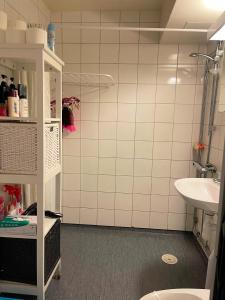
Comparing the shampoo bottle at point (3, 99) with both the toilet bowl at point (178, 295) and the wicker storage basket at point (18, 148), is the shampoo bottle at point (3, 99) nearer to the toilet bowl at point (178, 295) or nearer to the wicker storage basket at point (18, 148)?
the wicker storage basket at point (18, 148)

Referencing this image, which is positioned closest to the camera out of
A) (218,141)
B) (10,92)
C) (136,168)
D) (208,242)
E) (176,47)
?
(10,92)

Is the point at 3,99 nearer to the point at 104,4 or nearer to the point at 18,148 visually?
the point at 18,148

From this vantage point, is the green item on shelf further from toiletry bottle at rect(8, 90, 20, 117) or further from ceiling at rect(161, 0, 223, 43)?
ceiling at rect(161, 0, 223, 43)

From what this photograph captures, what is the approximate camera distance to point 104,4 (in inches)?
89.8

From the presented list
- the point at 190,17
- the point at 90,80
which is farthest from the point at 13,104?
the point at 190,17

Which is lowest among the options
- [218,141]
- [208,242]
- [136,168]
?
[208,242]

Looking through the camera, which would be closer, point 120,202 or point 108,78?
point 108,78

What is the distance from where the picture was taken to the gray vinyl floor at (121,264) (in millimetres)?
1751

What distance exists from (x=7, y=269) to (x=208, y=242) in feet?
5.46

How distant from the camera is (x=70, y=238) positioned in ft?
8.07

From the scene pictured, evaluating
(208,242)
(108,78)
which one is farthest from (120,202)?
(108,78)

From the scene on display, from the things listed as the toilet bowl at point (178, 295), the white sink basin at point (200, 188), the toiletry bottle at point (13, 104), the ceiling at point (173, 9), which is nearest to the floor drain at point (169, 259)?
the white sink basin at point (200, 188)

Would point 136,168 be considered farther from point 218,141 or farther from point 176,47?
point 176,47

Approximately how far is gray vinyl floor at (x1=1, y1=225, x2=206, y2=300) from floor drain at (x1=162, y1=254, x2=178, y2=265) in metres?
0.04
